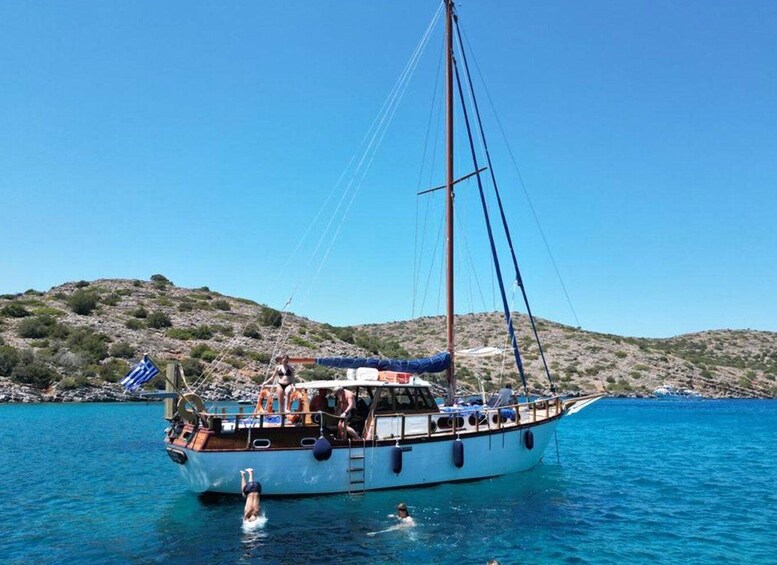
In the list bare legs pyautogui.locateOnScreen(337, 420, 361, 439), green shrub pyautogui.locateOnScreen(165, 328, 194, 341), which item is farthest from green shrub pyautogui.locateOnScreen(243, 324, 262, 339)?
bare legs pyautogui.locateOnScreen(337, 420, 361, 439)

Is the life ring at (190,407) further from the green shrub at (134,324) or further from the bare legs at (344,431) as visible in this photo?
the green shrub at (134,324)

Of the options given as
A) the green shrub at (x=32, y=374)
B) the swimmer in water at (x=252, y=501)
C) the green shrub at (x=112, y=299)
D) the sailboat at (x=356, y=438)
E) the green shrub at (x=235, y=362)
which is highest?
the green shrub at (x=112, y=299)

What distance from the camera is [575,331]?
128 metres

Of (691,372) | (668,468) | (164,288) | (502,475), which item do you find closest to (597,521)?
(502,475)

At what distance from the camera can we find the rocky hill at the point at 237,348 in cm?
5394

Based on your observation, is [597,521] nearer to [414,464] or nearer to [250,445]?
[414,464]

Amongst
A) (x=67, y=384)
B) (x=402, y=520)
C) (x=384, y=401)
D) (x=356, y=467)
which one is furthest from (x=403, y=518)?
(x=67, y=384)

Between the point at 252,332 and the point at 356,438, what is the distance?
199ft

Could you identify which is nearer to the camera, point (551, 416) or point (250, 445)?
point (250, 445)

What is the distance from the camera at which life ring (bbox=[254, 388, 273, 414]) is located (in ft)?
65.5

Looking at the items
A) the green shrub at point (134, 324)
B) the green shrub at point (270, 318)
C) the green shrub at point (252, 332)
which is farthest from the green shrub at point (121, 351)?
the green shrub at point (270, 318)

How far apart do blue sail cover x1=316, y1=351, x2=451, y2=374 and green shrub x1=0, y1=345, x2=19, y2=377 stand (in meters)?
42.2

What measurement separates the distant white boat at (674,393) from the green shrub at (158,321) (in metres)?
74.6

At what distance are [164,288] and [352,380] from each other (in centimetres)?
8143
